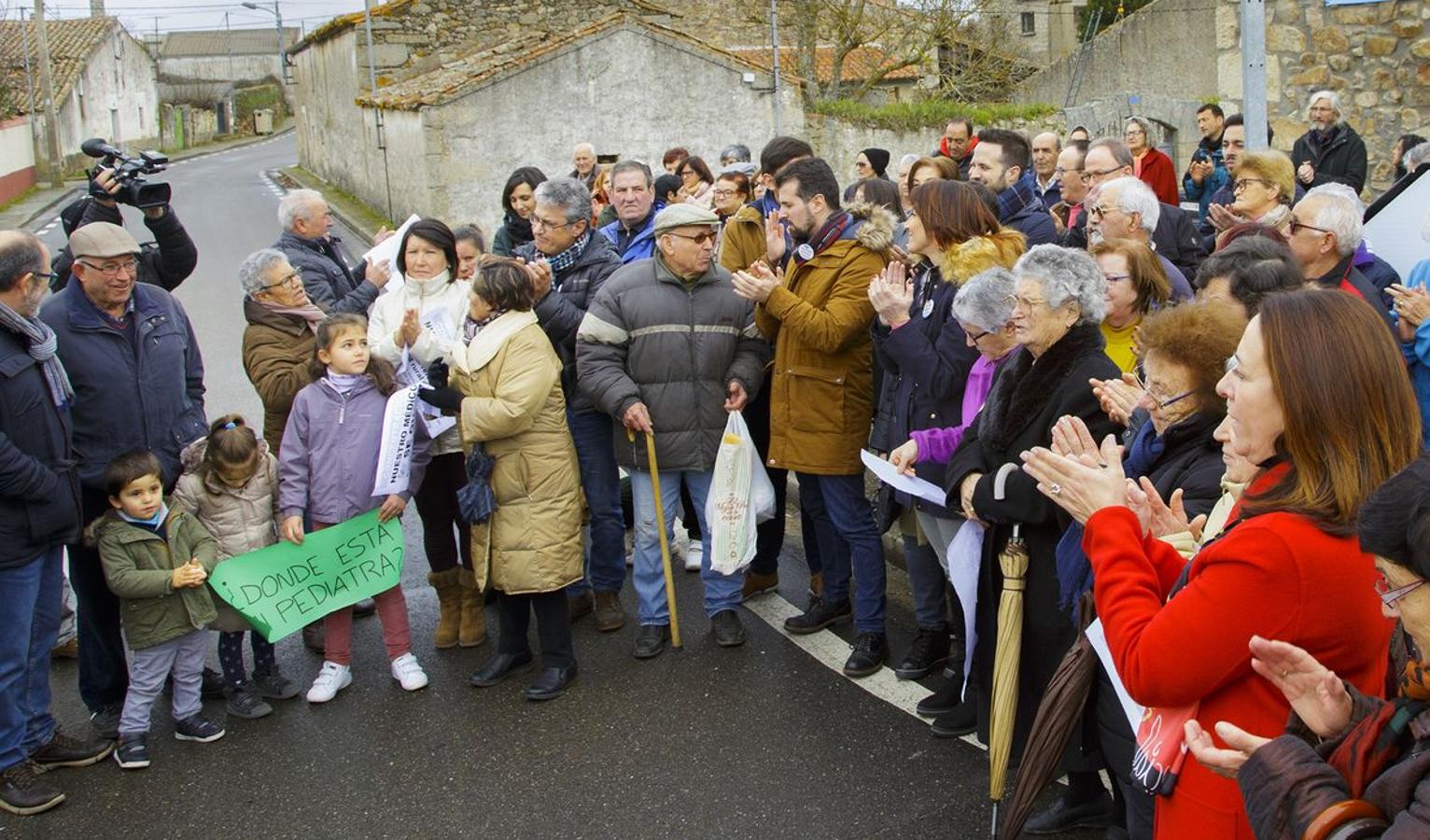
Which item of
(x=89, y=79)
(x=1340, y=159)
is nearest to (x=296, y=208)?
(x=1340, y=159)

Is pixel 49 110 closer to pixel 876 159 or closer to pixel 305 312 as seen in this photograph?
pixel 876 159

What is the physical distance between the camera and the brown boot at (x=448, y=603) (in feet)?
19.7

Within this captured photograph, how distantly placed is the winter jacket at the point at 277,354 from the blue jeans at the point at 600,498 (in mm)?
1254

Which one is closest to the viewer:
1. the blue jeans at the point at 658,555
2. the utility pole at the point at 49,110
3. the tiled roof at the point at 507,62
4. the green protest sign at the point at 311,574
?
the green protest sign at the point at 311,574

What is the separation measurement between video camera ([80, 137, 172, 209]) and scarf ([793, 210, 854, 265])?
2890 mm

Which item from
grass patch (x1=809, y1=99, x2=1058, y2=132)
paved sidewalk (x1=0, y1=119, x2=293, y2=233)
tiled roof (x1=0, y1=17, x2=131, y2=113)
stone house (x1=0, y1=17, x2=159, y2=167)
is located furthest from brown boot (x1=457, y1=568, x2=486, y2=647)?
tiled roof (x1=0, y1=17, x2=131, y2=113)

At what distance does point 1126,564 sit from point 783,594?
3.69 meters

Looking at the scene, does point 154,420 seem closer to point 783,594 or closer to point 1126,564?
point 783,594

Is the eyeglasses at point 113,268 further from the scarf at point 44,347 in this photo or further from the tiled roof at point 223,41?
the tiled roof at point 223,41

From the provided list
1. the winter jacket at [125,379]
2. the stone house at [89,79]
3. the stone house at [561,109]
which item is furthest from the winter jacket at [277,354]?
the stone house at [89,79]

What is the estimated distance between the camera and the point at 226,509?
5352 mm

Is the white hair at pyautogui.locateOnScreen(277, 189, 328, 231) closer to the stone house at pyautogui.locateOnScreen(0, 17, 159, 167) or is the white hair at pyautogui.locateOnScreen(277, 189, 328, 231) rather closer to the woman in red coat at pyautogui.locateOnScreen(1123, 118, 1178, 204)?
the woman in red coat at pyautogui.locateOnScreen(1123, 118, 1178, 204)

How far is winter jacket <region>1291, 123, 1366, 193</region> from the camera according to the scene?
31.2ft

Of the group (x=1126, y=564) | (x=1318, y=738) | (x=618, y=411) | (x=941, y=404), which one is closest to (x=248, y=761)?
(x=618, y=411)
